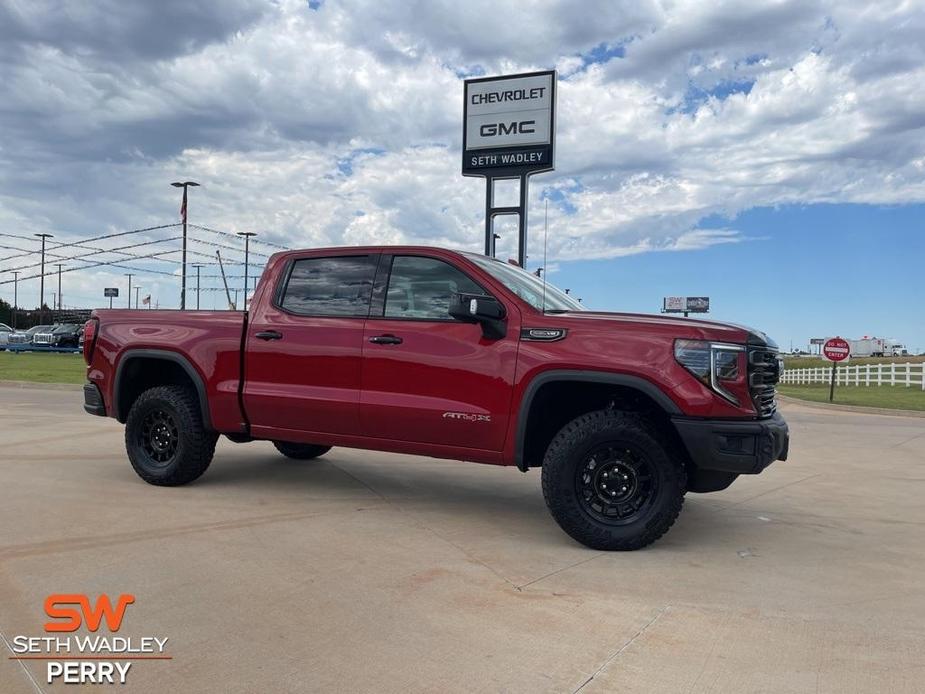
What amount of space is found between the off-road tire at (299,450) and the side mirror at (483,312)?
3315mm

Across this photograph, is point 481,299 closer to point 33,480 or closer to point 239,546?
point 239,546

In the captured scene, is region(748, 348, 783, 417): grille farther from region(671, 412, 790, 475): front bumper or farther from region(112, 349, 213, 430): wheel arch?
region(112, 349, 213, 430): wheel arch

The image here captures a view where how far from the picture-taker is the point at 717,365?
4.63 m

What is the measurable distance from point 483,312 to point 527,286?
93cm

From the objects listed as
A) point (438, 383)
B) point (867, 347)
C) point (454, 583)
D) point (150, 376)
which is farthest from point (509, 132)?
point (867, 347)

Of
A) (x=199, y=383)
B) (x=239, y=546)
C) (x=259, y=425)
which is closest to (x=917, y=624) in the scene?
(x=239, y=546)

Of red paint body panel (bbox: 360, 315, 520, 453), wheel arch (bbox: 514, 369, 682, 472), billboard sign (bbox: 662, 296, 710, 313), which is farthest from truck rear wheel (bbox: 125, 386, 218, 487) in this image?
billboard sign (bbox: 662, 296, 710, 313)

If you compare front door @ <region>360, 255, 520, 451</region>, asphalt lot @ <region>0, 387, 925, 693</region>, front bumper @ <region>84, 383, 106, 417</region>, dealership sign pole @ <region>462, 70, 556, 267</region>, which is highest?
dealership sign pole @ <region>462, 70, 556, 267</region>

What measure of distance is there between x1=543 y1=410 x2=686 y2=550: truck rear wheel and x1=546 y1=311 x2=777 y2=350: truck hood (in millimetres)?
574

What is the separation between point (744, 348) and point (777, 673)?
2042 mm

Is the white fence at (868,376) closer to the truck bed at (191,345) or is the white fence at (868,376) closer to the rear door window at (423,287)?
the rear door window at (423,287)

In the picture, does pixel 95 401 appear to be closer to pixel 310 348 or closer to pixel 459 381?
pixel 310 348

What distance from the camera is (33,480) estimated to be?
657 centimetres

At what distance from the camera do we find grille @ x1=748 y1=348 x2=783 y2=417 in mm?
4680
